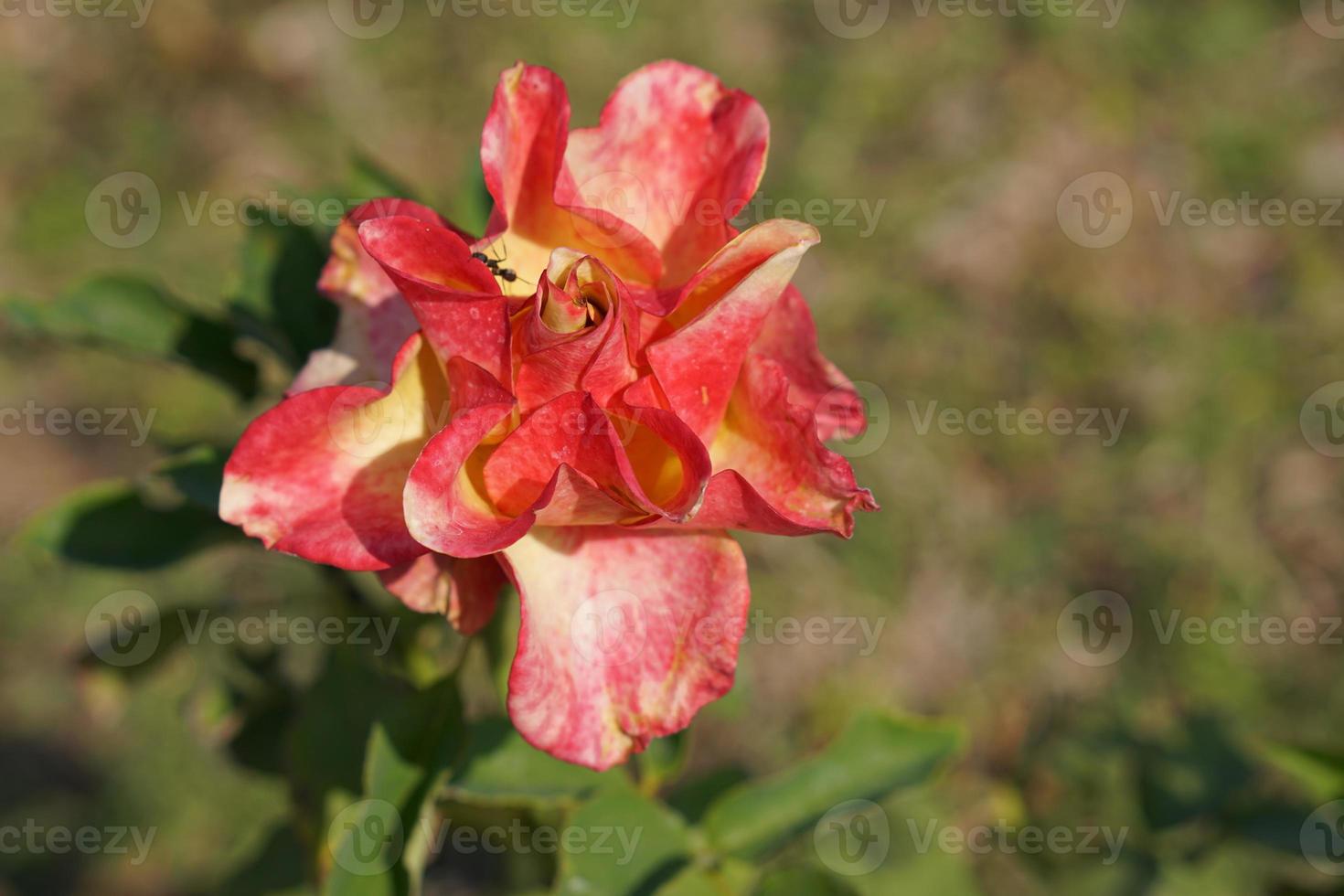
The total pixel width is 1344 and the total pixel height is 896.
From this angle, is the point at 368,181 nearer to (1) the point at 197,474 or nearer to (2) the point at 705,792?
(1) the point at 197,474

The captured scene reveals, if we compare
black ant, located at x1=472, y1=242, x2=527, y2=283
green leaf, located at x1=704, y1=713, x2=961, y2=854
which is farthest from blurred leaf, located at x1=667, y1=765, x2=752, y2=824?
black ant, located at x1=472, y1=242, x2=527, y2=283

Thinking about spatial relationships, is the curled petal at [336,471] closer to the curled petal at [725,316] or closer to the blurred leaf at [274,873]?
the curled petal at [725,316]

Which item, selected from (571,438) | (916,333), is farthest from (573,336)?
(916,333)

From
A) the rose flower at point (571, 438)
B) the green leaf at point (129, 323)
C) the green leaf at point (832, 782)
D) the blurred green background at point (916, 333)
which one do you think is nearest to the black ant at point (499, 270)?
the rose flower at point (571, 438)

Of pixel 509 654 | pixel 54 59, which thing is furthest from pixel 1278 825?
pixel 54 59

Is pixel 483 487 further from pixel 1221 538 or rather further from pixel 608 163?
pixel 1221 538

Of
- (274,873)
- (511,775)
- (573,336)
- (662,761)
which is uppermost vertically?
(573,336)
